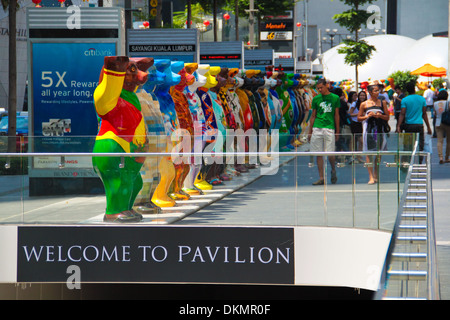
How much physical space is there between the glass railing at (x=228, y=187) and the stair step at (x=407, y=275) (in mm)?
6273

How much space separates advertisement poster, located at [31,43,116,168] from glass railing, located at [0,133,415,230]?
316 cm

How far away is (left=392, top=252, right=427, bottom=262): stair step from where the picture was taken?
12.4ft

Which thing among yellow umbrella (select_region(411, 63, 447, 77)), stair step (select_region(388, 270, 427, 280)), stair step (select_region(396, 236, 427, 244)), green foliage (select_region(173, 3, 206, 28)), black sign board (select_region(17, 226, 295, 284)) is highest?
green foliage (select_region(173, 3, 206, 28))

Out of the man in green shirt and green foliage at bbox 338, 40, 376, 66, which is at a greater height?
green foliage at bbox 338, 40, 376, 66

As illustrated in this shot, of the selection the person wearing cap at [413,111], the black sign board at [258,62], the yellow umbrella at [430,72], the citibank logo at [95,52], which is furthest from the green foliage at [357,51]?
the citibank logo at [95,52]

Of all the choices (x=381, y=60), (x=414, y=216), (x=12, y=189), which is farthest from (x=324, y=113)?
(x=381, y=60)

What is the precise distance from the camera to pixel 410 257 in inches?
155

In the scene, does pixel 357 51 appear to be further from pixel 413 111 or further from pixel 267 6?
pixel 413 111

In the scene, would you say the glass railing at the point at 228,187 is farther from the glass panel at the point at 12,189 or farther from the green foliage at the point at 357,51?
the green foliage at the point at 357,51

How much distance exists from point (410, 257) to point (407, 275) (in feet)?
1.28

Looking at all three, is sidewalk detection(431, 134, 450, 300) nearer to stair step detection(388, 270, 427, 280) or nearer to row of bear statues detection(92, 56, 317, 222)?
row of bear statues detection(92, 56, 317, 222)

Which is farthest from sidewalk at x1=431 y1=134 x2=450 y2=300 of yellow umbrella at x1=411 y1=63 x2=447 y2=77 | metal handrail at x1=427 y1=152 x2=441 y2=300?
yellow umbrella at x1=411 y1=63 x2=447 y2=77
